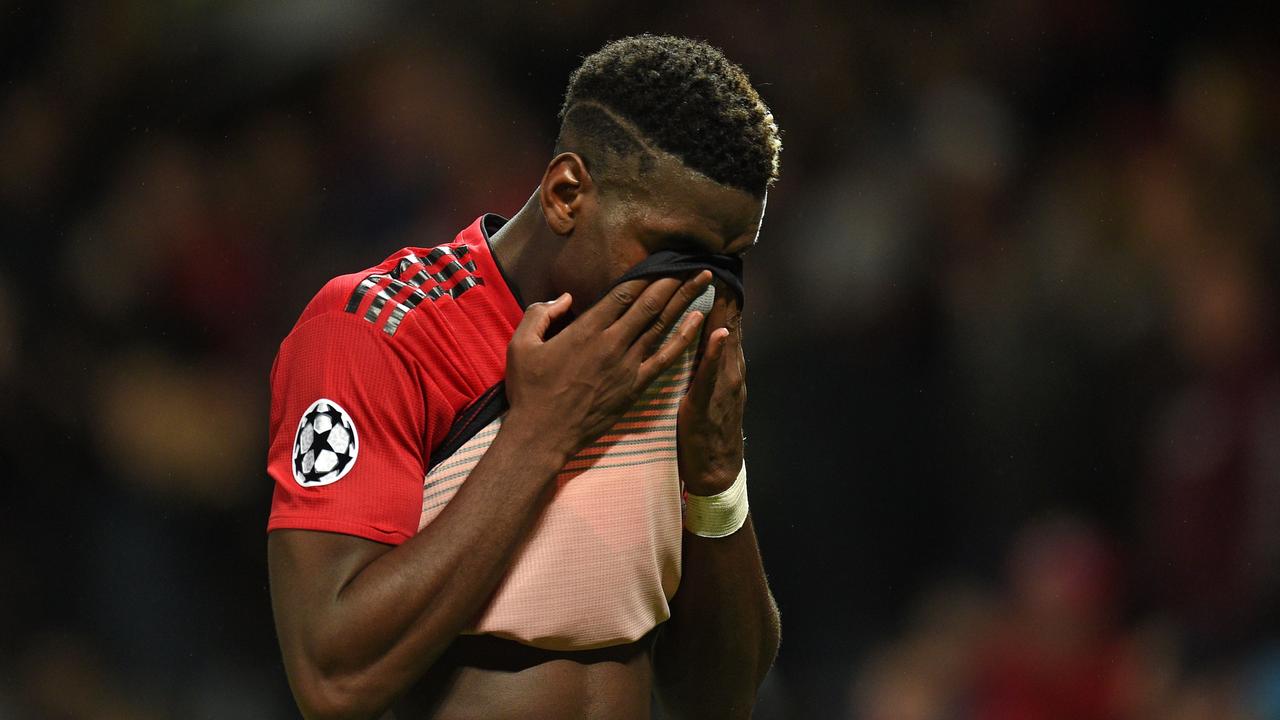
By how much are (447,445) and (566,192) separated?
307mm

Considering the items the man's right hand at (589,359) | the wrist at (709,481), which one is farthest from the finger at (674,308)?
the wrist at (709,481)

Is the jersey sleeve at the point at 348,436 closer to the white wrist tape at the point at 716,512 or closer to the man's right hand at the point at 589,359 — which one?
the man's right hand at the point at 589,359

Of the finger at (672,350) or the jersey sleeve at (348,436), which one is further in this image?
the finger at (672,350)

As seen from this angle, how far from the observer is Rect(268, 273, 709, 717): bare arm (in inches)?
46.1

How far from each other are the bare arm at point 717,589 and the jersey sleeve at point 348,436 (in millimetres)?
361

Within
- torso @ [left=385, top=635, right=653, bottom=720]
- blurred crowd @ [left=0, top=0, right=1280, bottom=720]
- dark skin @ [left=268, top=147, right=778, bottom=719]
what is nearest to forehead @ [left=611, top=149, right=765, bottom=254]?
dark skin @ [left=268, top=147, right=778, bottom=719]

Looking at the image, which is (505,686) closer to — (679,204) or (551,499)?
(551,499)

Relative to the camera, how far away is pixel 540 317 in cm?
131

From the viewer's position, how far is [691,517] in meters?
1.55

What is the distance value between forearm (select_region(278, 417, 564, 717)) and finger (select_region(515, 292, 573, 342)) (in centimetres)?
15

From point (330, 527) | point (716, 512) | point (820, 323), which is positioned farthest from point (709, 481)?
point (820, 323)

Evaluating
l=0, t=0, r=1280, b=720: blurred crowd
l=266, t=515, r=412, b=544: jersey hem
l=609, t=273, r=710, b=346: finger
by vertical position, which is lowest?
l=0, t=0, r=1280, b=720: blurred crowd

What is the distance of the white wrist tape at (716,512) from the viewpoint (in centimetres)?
154

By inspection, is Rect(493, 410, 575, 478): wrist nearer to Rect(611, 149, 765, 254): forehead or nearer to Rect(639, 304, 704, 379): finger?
Rect(639, 304, 704, 379): finger
